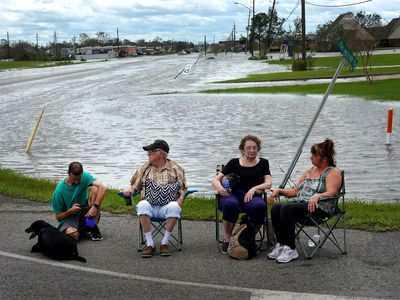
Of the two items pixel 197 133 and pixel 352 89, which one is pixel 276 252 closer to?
pixel 197 133

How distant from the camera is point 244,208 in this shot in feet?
25.3

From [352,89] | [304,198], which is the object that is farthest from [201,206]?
[352,89]

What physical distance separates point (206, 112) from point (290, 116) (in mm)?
4371

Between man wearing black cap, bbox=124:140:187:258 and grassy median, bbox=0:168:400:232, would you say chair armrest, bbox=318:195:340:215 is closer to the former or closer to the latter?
grassy median, bbox=0:168:400:232

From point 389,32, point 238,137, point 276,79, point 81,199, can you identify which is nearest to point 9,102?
point 276,79

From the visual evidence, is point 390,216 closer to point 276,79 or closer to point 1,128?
point 1,128

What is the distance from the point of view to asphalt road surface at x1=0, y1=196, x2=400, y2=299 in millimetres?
6191

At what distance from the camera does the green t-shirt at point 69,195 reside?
8227mm

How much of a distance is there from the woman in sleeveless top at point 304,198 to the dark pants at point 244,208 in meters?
0.14

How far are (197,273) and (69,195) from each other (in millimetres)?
2170

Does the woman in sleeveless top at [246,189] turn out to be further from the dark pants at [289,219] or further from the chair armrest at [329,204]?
the chair armrest at [329,204]

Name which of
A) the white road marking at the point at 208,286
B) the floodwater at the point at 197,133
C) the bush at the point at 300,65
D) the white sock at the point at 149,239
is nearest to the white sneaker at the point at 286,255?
the white road marking at the point at 208,286

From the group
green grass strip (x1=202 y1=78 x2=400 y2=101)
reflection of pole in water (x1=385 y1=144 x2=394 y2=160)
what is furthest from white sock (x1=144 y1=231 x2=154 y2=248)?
green grass strip (x1=202 y1=78 x2=400 y2=101)

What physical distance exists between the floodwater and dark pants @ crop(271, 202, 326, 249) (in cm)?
465
